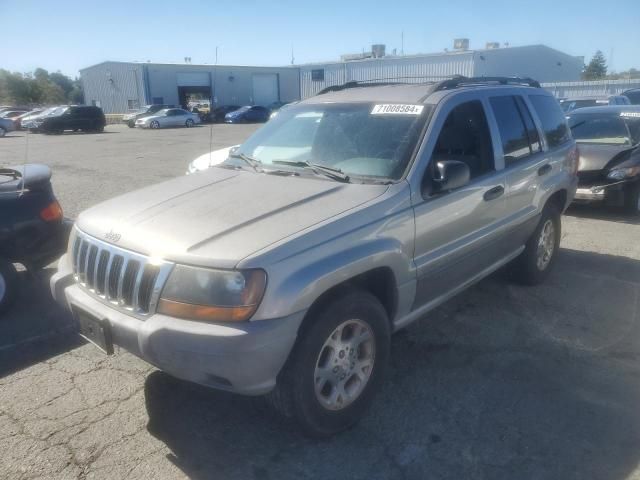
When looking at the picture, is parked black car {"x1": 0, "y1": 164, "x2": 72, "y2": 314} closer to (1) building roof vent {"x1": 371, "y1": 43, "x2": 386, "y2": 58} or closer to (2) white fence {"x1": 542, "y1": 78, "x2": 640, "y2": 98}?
(2) white fence {"x1": 542, "y1": 78, "x2": 640, "y2": 98}

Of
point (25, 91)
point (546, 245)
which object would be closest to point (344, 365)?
point (546, 245)

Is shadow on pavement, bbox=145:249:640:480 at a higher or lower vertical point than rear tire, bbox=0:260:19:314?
lower

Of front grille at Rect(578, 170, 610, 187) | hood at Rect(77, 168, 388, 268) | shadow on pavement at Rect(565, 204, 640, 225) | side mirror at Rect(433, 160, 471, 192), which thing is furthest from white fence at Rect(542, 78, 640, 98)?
hood at Rect(77, 168, 388, 268)

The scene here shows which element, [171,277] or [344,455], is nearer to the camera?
[171,277]

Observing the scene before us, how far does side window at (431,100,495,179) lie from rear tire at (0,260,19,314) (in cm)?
374

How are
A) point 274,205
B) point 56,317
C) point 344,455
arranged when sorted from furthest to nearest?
1. point 56,317
2. point 274,205
3. point 344,455

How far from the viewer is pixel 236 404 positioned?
11.1 ft

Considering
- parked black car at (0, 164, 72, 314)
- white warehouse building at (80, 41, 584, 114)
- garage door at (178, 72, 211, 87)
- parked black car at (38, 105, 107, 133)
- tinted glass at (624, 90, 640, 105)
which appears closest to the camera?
parked black car at (0, 164, 72, 314)

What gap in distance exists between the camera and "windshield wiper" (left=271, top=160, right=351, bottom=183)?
343cm

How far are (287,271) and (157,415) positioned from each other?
142cm

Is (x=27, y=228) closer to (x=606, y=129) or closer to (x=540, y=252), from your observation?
(x=540, y=252)

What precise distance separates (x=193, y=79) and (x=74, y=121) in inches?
726

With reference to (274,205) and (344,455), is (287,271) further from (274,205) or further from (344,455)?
(344,455)

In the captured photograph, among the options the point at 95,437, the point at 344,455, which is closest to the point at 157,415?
the point at 95,437
